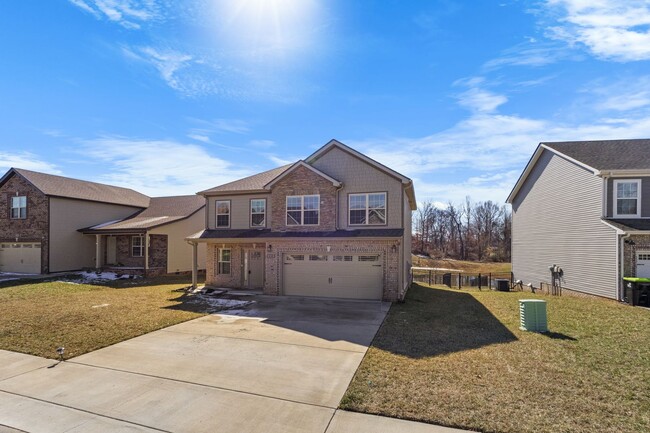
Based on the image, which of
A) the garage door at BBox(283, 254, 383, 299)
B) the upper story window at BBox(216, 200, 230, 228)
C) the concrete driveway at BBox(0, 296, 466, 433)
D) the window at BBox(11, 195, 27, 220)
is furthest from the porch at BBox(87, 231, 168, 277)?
the concrete driveway at BBox(0, 296, 466, 433)

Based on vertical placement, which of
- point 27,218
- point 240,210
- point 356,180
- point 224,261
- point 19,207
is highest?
point 356,180

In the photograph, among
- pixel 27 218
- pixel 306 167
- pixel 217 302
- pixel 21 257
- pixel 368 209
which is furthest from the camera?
pixel 21 257

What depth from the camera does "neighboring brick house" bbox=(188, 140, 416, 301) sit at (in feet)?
51.0

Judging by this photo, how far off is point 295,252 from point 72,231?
19790mm

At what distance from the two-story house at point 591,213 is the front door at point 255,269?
15743 millimetres

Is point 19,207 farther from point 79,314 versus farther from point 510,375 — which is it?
point 510,375

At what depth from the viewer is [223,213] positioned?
66.0ft

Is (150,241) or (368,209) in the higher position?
(368,209)

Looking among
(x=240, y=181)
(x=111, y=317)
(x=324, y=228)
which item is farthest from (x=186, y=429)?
(x=240, y=181)

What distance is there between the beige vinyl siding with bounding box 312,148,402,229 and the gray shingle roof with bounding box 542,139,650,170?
9551 mm

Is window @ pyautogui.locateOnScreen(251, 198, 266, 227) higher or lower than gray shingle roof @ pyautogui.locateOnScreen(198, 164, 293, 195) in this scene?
lower

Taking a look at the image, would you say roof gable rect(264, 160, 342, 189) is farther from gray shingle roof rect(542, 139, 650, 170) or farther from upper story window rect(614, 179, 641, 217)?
upper story window rect(614, 179, 641, 217)

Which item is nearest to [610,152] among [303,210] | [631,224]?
[631,224]

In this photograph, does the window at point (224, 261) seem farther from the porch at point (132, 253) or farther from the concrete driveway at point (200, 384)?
the concrete driveway at point (200, 384)
